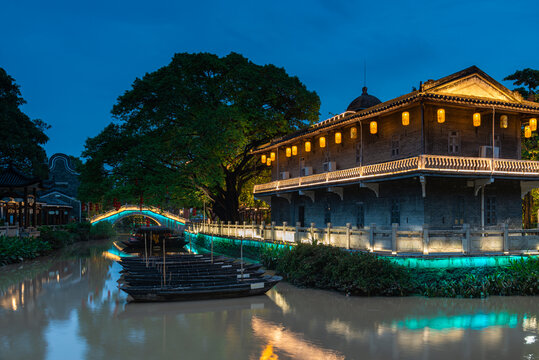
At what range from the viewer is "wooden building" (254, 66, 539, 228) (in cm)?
2042

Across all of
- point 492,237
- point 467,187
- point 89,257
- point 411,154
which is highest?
point 411,154

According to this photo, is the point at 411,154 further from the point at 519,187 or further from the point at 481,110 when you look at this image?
the point at 519,187

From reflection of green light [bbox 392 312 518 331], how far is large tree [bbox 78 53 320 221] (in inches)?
883

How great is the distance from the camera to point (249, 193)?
143 feet

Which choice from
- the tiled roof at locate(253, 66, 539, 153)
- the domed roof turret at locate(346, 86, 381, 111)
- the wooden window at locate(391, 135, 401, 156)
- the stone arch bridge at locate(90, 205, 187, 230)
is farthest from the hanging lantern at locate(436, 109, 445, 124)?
the stone arch bridge at locate(90, 205, 187, 230)

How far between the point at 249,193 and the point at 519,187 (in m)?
24.9

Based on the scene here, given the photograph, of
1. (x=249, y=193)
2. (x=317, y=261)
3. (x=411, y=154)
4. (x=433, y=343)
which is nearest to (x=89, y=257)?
(x=249, y=193)

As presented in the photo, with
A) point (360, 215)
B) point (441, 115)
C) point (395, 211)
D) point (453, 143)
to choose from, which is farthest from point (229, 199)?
point (441, 115)

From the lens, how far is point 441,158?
19688 millimetres

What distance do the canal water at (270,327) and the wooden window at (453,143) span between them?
8.06 m

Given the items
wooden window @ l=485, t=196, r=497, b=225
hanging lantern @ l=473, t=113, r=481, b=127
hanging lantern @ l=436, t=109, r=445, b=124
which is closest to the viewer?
hanging lantern @ l=436, t=109, r=445, b=124

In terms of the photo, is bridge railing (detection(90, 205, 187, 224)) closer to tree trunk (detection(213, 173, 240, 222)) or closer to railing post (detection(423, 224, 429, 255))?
tree trunk (detection(213, 173, 240, 222))

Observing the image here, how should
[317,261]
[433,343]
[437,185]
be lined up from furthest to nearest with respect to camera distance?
[437,185] < [317,261] < [433,343]

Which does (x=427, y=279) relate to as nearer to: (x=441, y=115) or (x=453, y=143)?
(x=441, y=115)
